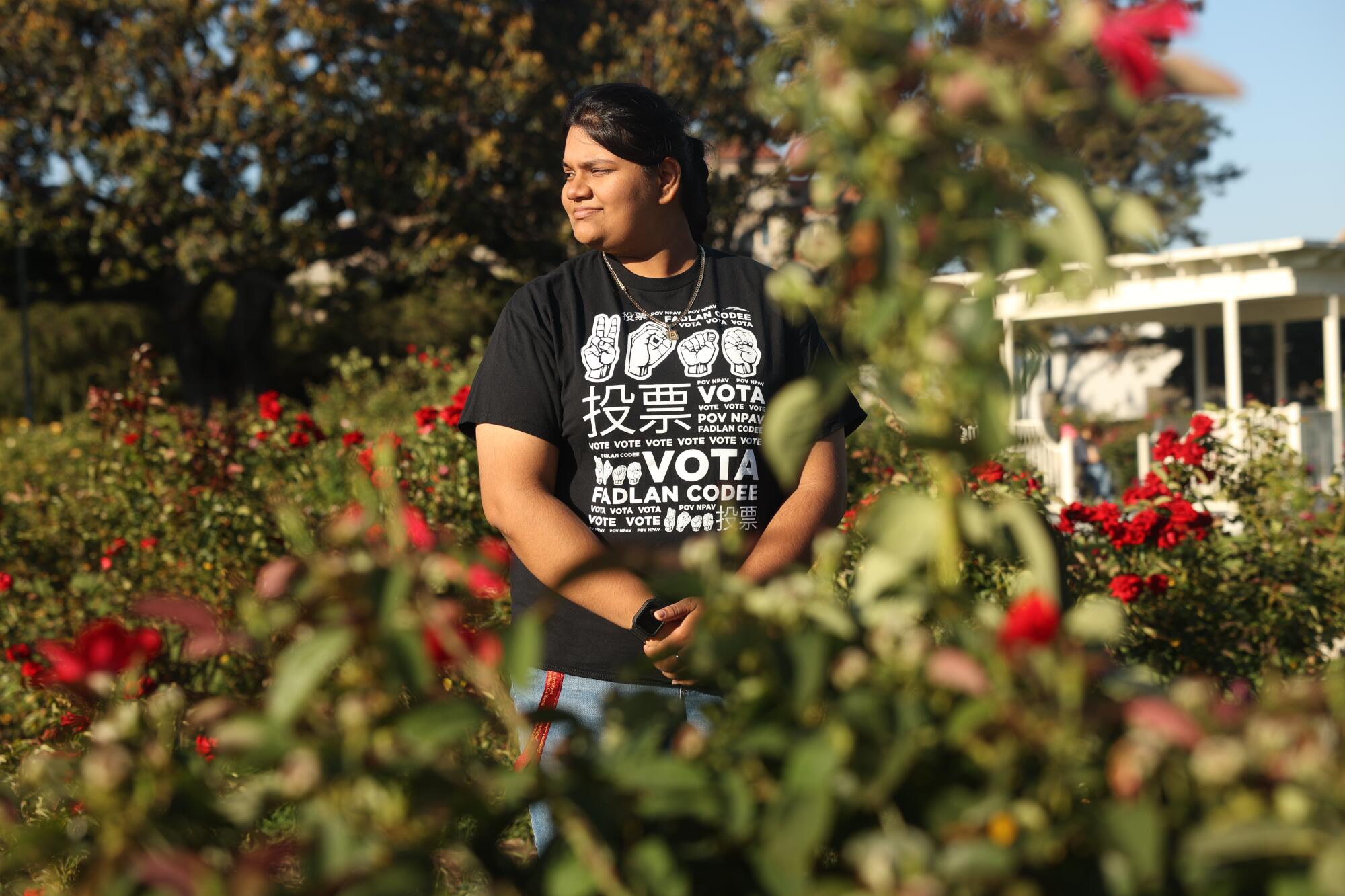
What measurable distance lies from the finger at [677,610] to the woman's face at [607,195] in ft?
2.03

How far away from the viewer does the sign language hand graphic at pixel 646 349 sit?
1.89 meters

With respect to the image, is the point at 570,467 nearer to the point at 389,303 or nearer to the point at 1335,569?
the point at 1335,569

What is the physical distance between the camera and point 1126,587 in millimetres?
3533

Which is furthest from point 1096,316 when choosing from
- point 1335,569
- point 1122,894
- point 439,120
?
point 1122,894

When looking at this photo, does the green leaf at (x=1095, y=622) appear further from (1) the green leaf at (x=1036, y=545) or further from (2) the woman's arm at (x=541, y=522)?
(2) the woman's arm at (x=541, y=522)

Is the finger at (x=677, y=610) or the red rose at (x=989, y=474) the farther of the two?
the red rose at (x=989, y=474)

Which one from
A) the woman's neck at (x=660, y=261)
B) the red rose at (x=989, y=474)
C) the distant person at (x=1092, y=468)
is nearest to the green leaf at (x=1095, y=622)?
the woman's neck at (x=660, y=261)

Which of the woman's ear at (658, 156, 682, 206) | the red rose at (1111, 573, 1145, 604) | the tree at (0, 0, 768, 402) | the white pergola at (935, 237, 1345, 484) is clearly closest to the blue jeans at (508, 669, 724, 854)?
the woman's ear at (658, 156, 682, 206)

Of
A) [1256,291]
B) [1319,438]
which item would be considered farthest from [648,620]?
[1256,291]

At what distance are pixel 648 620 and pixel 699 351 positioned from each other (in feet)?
1.44

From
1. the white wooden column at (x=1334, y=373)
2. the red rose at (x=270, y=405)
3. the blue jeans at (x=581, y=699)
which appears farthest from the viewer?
the white wooden column at (x=1334, y=373)

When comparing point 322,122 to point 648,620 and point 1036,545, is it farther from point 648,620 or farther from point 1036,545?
point 1036,545

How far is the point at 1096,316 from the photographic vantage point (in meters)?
16.8

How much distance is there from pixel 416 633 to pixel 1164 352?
3122cm
